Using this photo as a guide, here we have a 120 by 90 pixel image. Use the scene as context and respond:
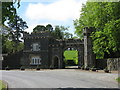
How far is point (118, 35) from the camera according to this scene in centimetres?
2266

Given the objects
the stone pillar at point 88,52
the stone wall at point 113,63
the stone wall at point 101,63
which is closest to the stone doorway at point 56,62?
the stone pillar at point 88,52

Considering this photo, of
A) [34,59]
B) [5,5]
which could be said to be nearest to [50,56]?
[34,59]

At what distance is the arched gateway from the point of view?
42250 millimetres

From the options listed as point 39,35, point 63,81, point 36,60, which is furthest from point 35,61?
point 63,81

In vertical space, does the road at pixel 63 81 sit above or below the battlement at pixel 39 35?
below

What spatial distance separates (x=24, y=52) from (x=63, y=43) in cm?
988

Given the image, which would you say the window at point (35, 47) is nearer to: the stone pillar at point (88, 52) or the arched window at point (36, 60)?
the arched window at point (36, 60)

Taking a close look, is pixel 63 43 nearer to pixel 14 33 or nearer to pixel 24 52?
pixel 24 52

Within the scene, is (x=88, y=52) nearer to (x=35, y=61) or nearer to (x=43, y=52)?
(x=43, y=52)

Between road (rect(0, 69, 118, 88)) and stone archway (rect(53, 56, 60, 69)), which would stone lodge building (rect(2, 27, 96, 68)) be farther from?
road (rect(0, 69, 118, 88))

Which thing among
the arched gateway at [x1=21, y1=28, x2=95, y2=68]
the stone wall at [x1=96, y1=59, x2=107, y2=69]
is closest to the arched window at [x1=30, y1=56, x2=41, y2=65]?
the arched gateway at [x1=21, y1=28, x2=95, y2=68]

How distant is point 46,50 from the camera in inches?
1740

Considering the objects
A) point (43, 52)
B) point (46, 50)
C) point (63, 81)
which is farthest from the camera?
point (43, 52)

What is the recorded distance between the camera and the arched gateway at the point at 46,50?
139ft
